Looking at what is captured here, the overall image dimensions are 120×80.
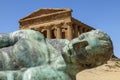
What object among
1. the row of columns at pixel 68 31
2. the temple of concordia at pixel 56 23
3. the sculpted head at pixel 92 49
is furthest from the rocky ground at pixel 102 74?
the sculpted head at pixel 92 49

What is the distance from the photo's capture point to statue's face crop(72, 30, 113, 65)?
2914mm

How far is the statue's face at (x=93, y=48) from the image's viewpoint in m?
2.91

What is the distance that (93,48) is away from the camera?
292 centimetres

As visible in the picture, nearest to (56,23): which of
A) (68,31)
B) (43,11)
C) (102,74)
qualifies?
(68,31)

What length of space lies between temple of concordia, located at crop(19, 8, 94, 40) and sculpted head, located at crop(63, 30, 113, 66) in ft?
178

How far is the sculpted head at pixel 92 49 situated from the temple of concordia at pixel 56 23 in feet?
178

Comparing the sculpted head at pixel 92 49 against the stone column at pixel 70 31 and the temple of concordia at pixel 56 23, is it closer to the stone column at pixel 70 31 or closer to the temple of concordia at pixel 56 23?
the temple of concordia at pixel 56 23

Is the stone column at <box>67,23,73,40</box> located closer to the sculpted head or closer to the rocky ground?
the rocky ground

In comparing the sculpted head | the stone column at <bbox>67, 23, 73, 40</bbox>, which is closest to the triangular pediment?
the stone column at <bbox>67, 23, 73, 40</bbox>

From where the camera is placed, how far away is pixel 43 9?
205 feet

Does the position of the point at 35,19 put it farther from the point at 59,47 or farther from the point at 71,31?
the point at 59,47

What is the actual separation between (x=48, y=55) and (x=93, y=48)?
1.43 feet

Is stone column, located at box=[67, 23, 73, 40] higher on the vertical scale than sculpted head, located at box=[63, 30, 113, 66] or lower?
lower

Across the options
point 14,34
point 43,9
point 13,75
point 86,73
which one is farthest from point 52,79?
point 43,9
